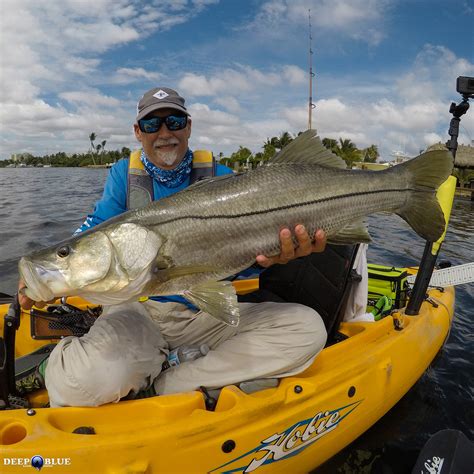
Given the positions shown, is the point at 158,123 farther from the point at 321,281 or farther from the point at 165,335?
the point at 321,281

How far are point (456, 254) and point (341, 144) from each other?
216ft

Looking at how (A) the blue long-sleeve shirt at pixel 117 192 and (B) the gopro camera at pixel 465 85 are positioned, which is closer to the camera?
(A) the blue long-sleeve shirt at pixel 117 192

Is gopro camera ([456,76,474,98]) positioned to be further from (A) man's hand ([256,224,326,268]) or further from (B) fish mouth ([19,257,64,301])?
(B) fish mouth ([19,257,64,301])

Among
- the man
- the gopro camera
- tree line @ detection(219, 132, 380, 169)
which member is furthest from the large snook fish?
tree line @ detection(219, 132, 380, 169)

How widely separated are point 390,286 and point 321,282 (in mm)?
1979

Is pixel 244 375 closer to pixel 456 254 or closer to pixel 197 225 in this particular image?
pixel 197 225

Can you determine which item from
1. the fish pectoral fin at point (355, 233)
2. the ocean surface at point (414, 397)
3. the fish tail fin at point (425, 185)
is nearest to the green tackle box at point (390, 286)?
the ocean surface at point (414, 397)

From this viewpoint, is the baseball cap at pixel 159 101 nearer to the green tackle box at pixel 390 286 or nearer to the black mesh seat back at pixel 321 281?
the black mesh seat back at pixel 321 281

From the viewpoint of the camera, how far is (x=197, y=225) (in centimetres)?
245

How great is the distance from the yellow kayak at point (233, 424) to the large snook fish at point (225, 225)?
64 cm

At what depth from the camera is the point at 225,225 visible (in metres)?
2.49

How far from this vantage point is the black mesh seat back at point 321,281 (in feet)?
11.1

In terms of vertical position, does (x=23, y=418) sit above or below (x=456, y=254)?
above

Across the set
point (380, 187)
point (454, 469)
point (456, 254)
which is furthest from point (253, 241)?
point (456, 254)
